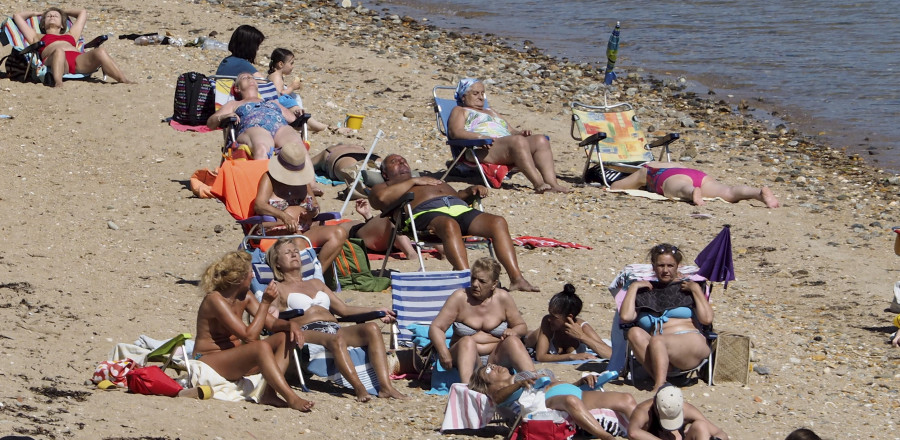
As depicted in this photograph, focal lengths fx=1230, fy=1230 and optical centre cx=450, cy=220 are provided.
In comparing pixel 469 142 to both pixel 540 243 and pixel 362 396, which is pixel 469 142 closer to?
pixel 540 243

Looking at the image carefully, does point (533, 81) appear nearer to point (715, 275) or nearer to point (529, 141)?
point (529, 141)

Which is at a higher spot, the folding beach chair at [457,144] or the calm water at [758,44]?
the folding beach chair at [457,144]

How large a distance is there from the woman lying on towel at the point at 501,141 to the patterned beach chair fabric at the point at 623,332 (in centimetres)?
372

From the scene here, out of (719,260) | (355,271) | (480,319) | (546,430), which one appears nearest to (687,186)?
(355,271)

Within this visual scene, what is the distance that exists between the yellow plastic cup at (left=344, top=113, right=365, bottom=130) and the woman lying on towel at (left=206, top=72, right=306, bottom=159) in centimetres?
141

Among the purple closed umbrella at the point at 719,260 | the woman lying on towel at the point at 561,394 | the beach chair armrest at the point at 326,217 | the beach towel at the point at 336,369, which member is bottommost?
the beach chair armrest at the point at 326,217

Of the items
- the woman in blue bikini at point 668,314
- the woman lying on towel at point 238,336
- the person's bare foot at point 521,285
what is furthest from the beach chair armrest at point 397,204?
the woman lying on towel at point 238,336

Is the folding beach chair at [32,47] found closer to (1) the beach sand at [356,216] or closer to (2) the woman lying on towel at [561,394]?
(1) the beach sand at [356,216]

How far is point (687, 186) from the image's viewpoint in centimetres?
1038

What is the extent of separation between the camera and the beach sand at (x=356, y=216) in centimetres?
583

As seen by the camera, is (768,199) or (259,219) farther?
(768,199)

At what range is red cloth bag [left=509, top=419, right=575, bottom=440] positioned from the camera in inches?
212

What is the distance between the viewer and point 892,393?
6465 mm

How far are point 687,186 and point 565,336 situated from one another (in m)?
4.06
